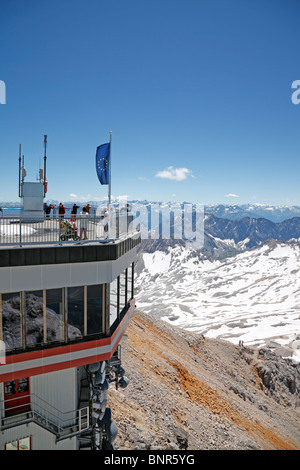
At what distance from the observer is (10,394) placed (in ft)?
49.1

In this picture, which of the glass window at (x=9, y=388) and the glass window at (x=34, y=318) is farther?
the glass window at (x=9, y=388)

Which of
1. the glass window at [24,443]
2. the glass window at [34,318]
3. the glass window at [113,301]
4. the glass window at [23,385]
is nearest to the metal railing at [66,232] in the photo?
the glass window at [34,318]

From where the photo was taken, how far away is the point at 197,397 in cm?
4016

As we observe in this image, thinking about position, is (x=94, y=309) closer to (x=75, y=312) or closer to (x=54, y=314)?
(x=75, y=312)

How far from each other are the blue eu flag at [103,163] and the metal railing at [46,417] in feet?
38.9

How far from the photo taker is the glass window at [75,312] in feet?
45.2

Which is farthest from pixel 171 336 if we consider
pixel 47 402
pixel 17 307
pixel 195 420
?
pixel 17 307

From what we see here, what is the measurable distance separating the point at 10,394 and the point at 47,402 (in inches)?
73.4

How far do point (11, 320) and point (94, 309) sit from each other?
362 centimetres

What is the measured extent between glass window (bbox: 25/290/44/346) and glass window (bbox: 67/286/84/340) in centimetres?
123

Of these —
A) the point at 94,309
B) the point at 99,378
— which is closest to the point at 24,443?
the point at 99,378

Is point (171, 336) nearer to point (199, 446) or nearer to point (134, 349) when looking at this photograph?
point (134, 349)

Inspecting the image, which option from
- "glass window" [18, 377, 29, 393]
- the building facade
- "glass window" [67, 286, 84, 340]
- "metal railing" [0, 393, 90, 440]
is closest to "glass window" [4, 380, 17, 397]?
the building facade

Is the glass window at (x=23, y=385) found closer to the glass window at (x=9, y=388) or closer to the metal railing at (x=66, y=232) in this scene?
the glass window at (x=9, y=388)
